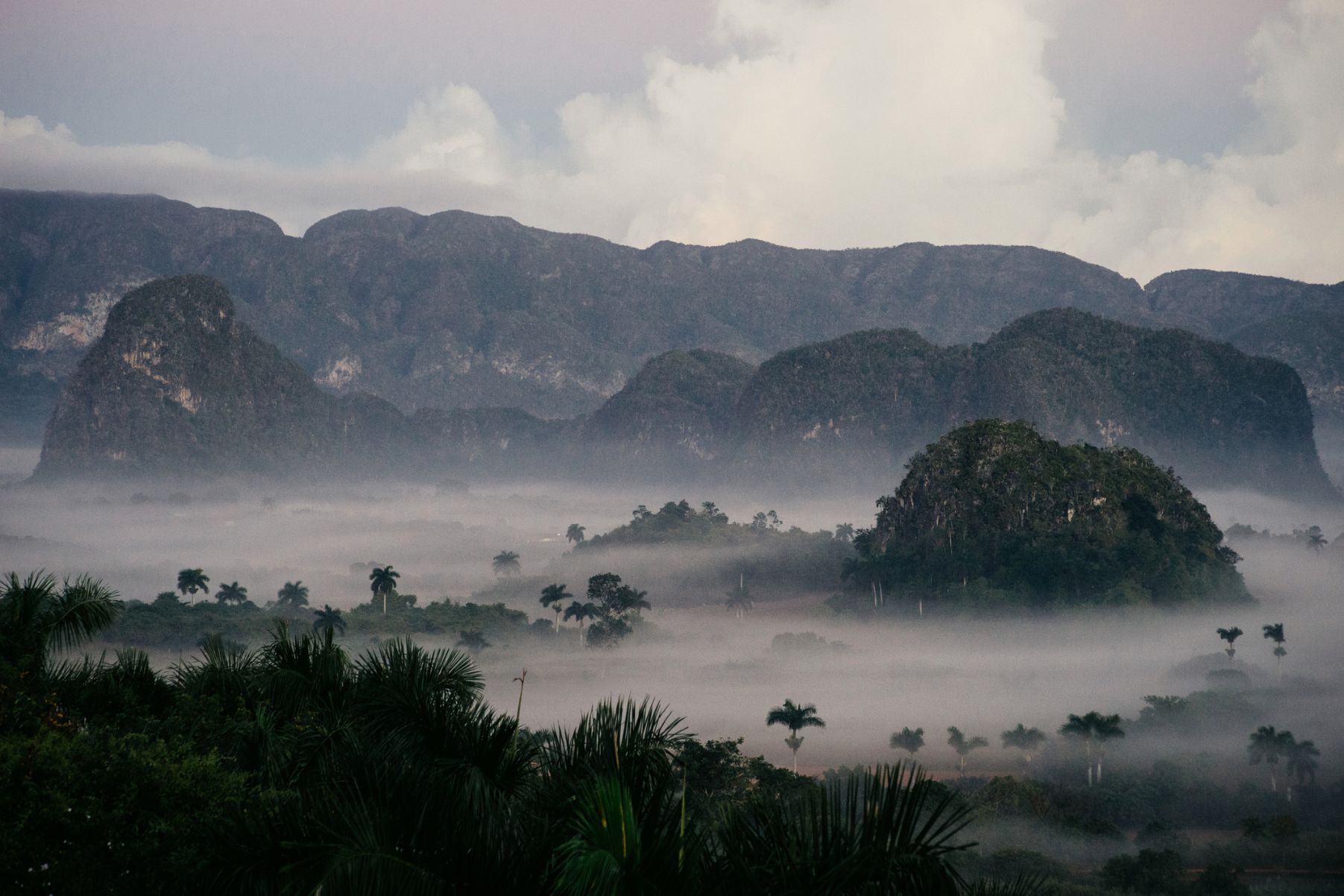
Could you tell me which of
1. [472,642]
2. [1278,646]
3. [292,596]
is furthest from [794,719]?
[292,596]

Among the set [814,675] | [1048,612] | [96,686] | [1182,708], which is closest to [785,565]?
[1048,612]

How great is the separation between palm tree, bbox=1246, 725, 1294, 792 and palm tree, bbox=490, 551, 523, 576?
131m

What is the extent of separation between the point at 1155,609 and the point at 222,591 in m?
97.2

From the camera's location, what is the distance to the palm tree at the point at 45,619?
1645 cm

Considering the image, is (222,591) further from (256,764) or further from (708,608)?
(256,764)

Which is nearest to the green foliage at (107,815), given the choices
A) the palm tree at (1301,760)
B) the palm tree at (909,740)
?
the palm tree at (1301,760)

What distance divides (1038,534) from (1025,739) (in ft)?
188

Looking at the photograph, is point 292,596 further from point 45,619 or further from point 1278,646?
point 45,619

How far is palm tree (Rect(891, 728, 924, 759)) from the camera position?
75.2 m

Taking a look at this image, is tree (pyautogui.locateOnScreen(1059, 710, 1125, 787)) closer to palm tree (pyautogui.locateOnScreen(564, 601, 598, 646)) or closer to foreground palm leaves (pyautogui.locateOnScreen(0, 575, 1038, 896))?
palm tree (pyautogui.locateOnScreen(564, 601, 598, 646))

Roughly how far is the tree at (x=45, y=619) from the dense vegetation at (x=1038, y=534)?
11049 cm

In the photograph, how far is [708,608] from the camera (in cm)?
15250

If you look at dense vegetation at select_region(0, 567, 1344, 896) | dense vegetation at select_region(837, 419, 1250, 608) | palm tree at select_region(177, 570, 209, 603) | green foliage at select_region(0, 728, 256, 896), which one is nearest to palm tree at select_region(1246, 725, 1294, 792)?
dense vegetation at select_region(837, 419, 1250, 608)

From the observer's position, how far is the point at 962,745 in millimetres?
73938
